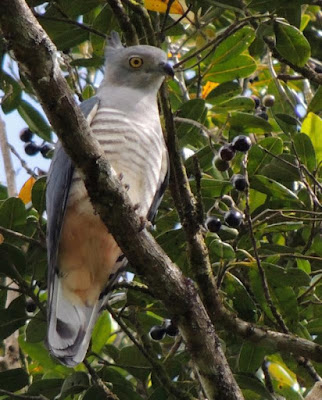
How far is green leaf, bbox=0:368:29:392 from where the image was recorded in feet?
11.3

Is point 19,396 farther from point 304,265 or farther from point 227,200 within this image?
point 304,265

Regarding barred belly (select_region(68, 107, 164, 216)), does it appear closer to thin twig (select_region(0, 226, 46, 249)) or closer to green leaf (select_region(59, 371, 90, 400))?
thin twig (select_region(0, 226, 46, 249))

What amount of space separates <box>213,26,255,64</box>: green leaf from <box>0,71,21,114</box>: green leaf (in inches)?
38.6

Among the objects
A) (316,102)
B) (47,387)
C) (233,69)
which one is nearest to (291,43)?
(316,102)

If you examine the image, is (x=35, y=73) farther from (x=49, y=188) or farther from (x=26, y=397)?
(x=26, y=397)

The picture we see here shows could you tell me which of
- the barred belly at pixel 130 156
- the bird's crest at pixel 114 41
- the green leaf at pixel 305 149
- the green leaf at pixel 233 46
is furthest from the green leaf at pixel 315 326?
the bird's crest at pixel 114 41

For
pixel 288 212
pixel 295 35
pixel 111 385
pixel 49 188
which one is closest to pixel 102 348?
pixel 111 385

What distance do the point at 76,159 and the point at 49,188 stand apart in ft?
3.08

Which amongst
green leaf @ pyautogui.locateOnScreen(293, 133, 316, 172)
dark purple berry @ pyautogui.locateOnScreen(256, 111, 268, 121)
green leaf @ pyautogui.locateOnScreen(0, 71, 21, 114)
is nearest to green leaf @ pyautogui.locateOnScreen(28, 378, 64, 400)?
green leaf @ pyautogui.locateOnScreen(0, 71, 21, 114)

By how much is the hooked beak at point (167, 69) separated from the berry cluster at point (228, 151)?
0.65 metres

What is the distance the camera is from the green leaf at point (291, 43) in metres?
3.55

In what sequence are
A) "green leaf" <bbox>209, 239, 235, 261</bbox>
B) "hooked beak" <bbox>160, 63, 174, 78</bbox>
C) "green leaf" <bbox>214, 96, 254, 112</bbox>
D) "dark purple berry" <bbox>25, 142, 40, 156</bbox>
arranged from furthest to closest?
"dark purple berry" <bbox>25, 142, 40, 156</bbox>
"green leaf" <bbox>214, 96, 254, 112</bbox>
"hooked beak" <bbox>160, 63, 174, 78</bbox>
"green leaf" <bbox>209, 239, 235, 261</bbox>

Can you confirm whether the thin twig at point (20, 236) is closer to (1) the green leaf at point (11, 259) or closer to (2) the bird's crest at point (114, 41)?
(1) the green leaf at point (11, 259)

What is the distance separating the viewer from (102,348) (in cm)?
384
